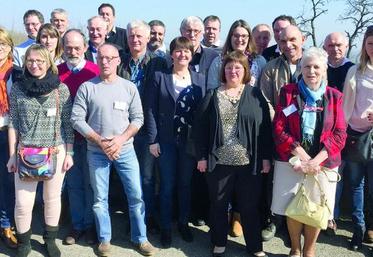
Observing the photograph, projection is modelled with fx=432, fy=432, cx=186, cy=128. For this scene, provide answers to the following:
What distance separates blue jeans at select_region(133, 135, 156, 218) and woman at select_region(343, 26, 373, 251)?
6.55 ft

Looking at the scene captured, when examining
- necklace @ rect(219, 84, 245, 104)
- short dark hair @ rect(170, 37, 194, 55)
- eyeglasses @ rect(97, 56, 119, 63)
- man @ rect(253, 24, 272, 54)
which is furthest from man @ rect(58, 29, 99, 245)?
man @ rect(253, 24, 272, 54)

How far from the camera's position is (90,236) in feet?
14.9

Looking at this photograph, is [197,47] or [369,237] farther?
[197,47]

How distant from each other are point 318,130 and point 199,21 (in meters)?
2.05

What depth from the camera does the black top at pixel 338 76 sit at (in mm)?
4574

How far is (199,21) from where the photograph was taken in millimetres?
5102

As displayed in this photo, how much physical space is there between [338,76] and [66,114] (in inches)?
112

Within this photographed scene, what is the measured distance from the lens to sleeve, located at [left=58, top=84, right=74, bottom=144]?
13.3ft

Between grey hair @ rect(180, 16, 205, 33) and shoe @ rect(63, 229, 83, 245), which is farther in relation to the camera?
grey hair @ rect(180, 16, 205, 33)

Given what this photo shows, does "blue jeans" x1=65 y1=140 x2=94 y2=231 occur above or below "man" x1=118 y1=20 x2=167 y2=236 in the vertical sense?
below

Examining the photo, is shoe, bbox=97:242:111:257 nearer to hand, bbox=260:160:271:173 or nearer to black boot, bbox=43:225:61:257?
black boot, bbox=43:225:61:257

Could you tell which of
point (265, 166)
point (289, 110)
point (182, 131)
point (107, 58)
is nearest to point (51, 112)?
point (107, 58)

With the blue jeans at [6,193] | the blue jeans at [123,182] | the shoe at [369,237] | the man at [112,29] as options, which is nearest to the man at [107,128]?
the blue jeans at [123,182]

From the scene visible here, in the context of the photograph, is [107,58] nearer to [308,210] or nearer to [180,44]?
[180,44]
